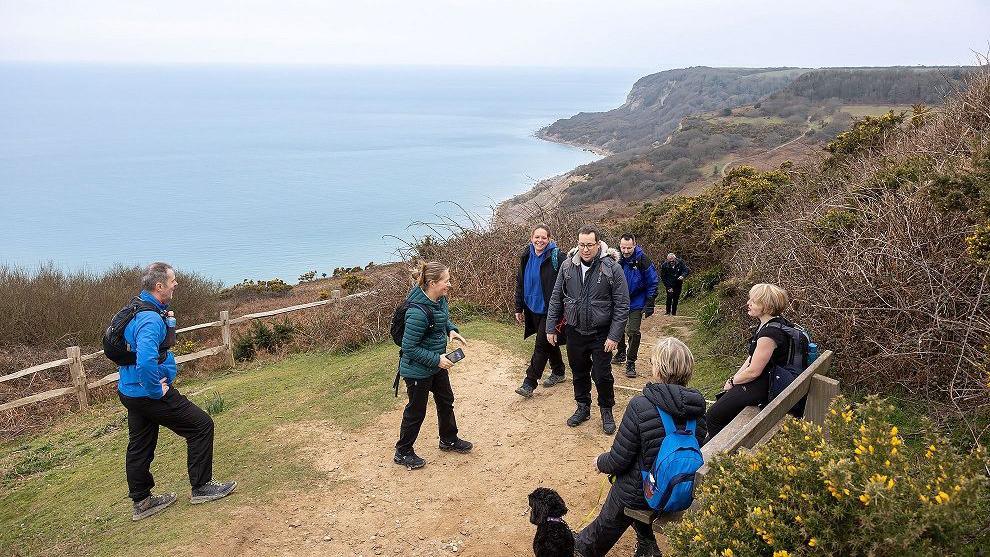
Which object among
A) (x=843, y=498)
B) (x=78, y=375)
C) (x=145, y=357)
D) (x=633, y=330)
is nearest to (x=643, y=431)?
(x=843, y=498)

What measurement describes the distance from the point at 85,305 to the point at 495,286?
12.5 m

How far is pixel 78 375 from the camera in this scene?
1014cm

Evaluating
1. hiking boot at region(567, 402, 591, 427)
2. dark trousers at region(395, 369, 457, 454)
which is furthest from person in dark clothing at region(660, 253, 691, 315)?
dark trousers at region(395, 369, 457, 454)

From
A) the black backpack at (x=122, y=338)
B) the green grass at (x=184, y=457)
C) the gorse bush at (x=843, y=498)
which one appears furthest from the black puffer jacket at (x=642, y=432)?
the black backpack at (x=122, y=338)

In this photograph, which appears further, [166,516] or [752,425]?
[166,516]

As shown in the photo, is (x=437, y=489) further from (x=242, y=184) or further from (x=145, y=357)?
(x=242, y=184)

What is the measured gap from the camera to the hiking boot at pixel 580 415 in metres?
5.92

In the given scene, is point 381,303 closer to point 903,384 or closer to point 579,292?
point 579,292

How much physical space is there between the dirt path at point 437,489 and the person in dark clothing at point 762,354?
1221 millimetres

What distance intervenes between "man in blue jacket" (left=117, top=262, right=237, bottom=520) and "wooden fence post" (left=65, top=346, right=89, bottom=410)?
6150 mm

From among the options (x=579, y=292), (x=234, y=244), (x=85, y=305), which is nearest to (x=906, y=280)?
(x=579, y=292)

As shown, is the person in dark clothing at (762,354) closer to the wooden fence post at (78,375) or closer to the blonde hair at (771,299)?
the blonde hair at (771,299)

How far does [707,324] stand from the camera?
9680 mm

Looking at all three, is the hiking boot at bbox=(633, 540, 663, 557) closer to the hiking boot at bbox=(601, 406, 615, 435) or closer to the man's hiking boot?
the hiking boot at bbox=(601, 406, 615, 435)
